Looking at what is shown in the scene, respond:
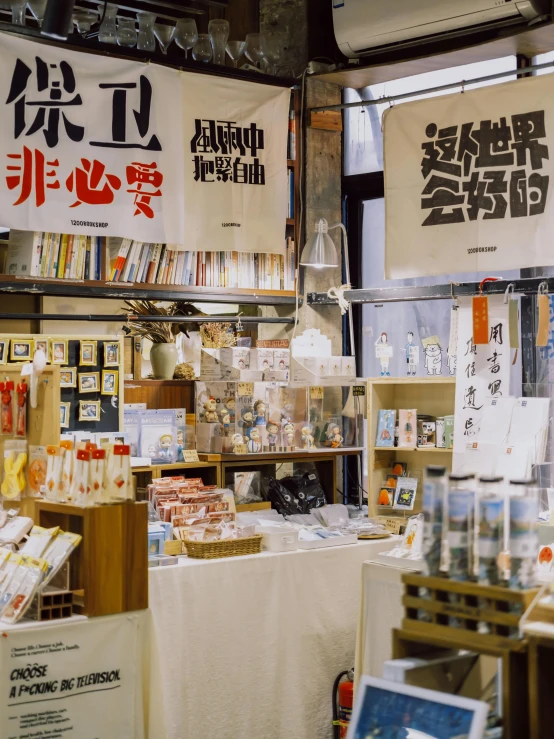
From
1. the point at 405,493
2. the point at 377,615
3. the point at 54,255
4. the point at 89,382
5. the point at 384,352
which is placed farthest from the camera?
the point at 384,352

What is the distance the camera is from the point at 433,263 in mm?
5488

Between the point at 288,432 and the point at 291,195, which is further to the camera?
the point at 291,195

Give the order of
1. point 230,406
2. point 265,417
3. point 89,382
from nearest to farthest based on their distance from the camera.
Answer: point 89,382 → point 230,406 → point 265,417

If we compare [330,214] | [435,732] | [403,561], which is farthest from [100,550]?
[330,214]

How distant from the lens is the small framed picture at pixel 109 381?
5.15m

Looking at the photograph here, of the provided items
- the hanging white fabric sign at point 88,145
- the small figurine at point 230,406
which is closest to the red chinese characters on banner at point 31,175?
the hanging white fabric sign at point 88,145

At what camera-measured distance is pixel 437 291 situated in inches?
219

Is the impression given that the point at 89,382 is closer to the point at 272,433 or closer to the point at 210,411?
the point at 210,411

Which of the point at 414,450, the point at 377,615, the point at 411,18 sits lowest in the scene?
the point at 377,615

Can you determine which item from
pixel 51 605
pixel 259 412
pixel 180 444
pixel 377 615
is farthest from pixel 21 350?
pixel 377 615

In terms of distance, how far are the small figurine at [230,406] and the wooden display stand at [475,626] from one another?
2967 mm

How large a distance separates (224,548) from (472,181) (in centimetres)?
243

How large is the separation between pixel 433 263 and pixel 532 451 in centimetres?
124

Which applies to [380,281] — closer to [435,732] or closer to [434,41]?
[434,41]
